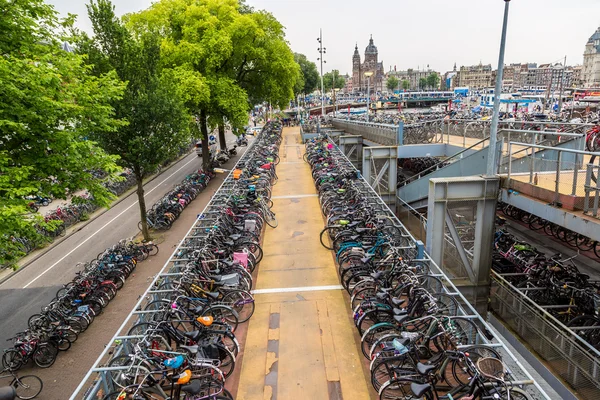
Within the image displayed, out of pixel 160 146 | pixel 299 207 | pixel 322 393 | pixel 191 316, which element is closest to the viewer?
pixel 322 393

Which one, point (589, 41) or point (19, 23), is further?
point (589, 41)

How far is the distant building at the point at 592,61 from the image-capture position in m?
110

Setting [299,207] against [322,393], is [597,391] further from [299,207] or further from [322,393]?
[299,207]

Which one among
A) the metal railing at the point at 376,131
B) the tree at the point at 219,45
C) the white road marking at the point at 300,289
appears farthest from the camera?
the tree at the point at 219,45

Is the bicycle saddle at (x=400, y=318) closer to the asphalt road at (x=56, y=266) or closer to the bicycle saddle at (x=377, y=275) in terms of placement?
the bicycle saddle at (x=377, y=275)

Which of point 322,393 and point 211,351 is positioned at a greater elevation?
point 211,351

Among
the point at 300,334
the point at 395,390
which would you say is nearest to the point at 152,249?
the point at 300,334

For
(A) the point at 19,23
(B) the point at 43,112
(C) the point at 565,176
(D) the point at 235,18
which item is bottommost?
(C) the point at 565,176

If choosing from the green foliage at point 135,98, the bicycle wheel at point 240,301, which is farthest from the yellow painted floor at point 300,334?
the green foliage at point 135,98

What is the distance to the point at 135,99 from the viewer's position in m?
13.7

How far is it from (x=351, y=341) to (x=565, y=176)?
17.2 feet

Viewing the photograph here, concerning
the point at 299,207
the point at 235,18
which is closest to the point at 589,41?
the point at 235,18

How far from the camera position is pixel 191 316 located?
216 inches

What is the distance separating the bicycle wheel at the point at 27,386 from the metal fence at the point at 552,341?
34.1 ft
